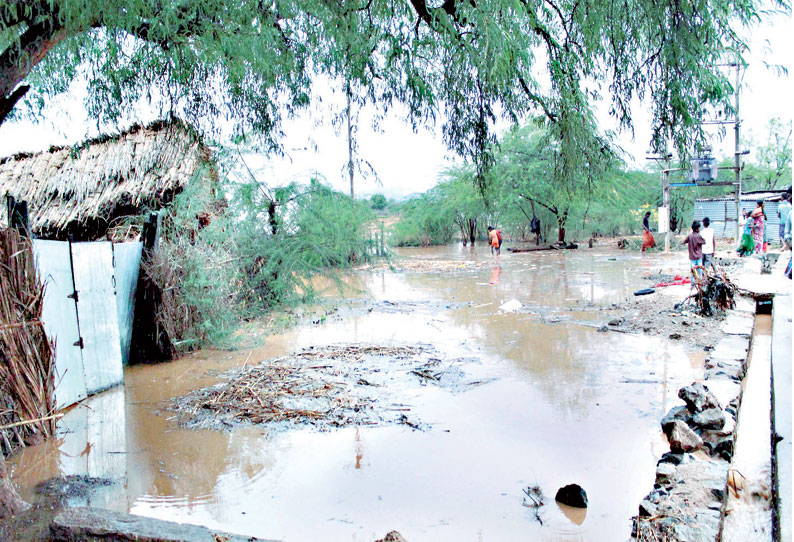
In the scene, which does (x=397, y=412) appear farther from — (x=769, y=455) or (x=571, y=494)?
(x=769, y=455)

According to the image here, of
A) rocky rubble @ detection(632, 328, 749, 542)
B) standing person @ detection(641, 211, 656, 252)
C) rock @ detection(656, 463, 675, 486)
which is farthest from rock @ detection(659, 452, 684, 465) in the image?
standing person @ detection(641, 211, 656, 252)

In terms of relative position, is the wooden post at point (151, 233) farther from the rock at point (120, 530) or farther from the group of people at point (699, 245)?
the group of people at point (699, 245)

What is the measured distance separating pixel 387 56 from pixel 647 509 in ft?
13.4

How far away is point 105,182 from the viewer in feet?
34.7

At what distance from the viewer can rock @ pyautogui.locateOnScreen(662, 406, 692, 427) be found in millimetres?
5461

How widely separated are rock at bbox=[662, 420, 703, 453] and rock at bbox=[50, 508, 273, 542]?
3.54 meters

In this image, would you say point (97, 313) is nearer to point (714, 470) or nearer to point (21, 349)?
point (21, 349)

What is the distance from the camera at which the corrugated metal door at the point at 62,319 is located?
5.89 metres

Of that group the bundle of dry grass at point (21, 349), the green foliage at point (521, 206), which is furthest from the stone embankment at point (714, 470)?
the green foliage at point (521, 206)

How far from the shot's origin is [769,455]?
4781 millimetres

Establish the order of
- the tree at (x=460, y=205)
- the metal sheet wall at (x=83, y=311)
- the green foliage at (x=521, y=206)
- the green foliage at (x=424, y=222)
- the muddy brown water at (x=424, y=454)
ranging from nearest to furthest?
the muddy brown water at (x=424, y=454)
the metal sheet wall at (x=83, y=311)
the green foliage at (x=521, y=206)
the tree at (x=460, y=205)
the green foliage at (x=424, y=222)

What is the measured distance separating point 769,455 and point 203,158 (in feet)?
30.3

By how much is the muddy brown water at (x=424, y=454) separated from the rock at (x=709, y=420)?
355 mm

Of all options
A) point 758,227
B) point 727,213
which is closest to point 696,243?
point 758,227
